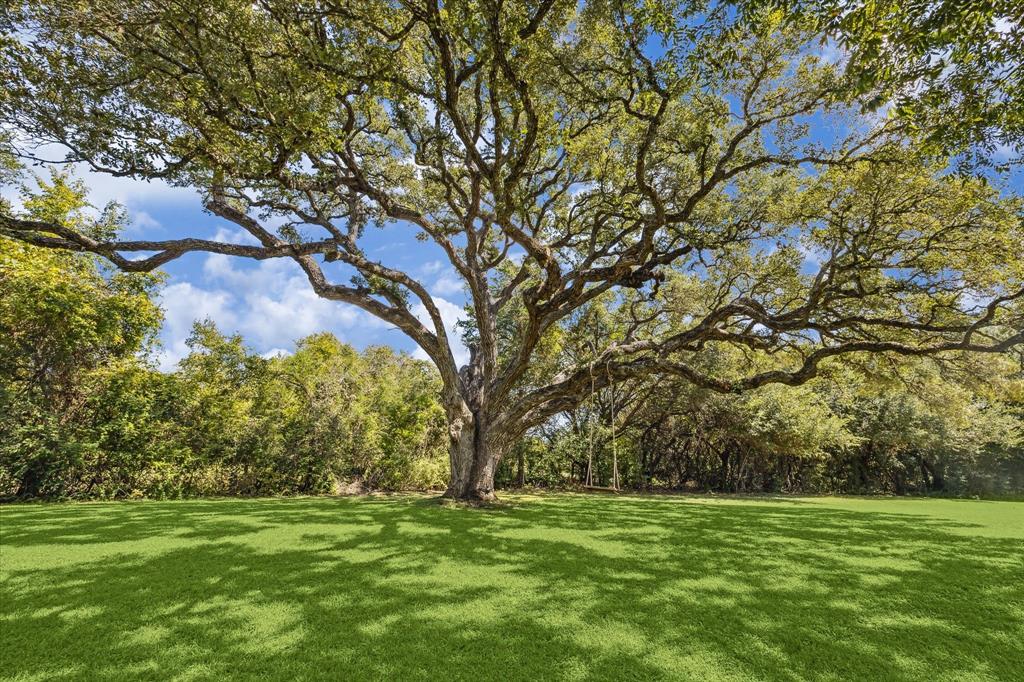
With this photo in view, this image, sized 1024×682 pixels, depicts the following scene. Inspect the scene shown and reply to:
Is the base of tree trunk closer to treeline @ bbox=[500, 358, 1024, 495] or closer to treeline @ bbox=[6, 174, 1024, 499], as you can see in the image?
treeline @ bbox=[6, 174, 1024, 499]

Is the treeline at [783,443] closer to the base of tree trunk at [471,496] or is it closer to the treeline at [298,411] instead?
the treeline at [298,411]

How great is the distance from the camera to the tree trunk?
8.82m

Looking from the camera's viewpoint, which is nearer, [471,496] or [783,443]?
[471,496]

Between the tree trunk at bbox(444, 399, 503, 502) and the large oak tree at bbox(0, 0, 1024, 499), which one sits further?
the tree trunk at bbox(444, 399, 503, 502)

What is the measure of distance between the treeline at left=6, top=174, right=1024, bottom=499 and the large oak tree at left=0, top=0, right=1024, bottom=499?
1978 millimetres

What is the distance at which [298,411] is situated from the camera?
37.2 feet

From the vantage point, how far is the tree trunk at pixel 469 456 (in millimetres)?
8820

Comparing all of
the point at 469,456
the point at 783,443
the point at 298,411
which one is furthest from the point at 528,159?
the point at 783,443

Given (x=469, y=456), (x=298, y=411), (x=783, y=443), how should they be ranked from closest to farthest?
(x=469, y=456) < (x=298, y=411) < (x=783, y=443)

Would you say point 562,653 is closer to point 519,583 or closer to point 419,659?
point 419,659

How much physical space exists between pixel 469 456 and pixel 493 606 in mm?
6312

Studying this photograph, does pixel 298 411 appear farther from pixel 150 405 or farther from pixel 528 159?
pixel 528 159

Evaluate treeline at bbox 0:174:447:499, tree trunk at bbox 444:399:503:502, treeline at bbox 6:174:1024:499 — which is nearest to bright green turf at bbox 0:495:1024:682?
treeline at bbox 6:174:1024:499

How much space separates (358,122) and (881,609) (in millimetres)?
9782
